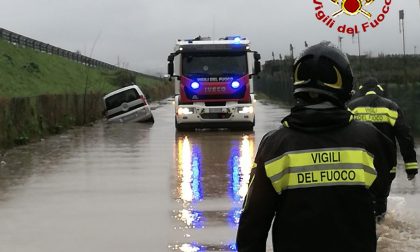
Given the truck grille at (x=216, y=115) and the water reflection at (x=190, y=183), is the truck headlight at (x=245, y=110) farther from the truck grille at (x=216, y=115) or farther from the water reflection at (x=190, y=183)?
the water reflection at (x=190, y=183)

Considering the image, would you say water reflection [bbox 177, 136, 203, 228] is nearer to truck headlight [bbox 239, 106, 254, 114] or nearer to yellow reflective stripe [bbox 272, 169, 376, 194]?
truck headlight [bbox 239, 106, 254, 114]

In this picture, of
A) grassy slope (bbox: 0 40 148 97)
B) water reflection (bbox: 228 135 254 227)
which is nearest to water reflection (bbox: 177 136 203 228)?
water reflection (bbox: 228 135 254 227)

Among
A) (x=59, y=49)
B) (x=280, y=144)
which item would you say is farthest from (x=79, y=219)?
(x=59, y=49)

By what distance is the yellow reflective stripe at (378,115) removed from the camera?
686 cm

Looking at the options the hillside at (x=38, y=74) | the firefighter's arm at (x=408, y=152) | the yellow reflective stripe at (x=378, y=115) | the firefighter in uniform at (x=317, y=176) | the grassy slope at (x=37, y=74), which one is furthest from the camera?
the grassy slope at (x=37, y=74)

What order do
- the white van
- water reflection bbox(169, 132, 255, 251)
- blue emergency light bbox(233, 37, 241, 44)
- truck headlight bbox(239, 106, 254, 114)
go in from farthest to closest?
the white van
truck headlight bbox(239, 106, 254, 114)
blue emergency light bbox(233, 37, 241, 44)
water reflection bbox(169, 132, 255, 251)

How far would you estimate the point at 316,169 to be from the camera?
259 cm

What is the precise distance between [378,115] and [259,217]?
4665mm

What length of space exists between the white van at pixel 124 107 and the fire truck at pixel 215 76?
645cm

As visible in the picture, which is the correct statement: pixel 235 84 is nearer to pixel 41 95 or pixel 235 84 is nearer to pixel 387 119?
pixel 41 95

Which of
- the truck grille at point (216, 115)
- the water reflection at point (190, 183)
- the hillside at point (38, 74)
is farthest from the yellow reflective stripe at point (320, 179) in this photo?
the hillside at point (38, 74)

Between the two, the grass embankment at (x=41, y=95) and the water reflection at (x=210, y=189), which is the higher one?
the grass embankment at (x=41, y=95)

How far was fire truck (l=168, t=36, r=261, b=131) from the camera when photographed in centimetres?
2042

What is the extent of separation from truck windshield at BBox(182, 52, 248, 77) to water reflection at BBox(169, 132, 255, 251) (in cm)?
293
